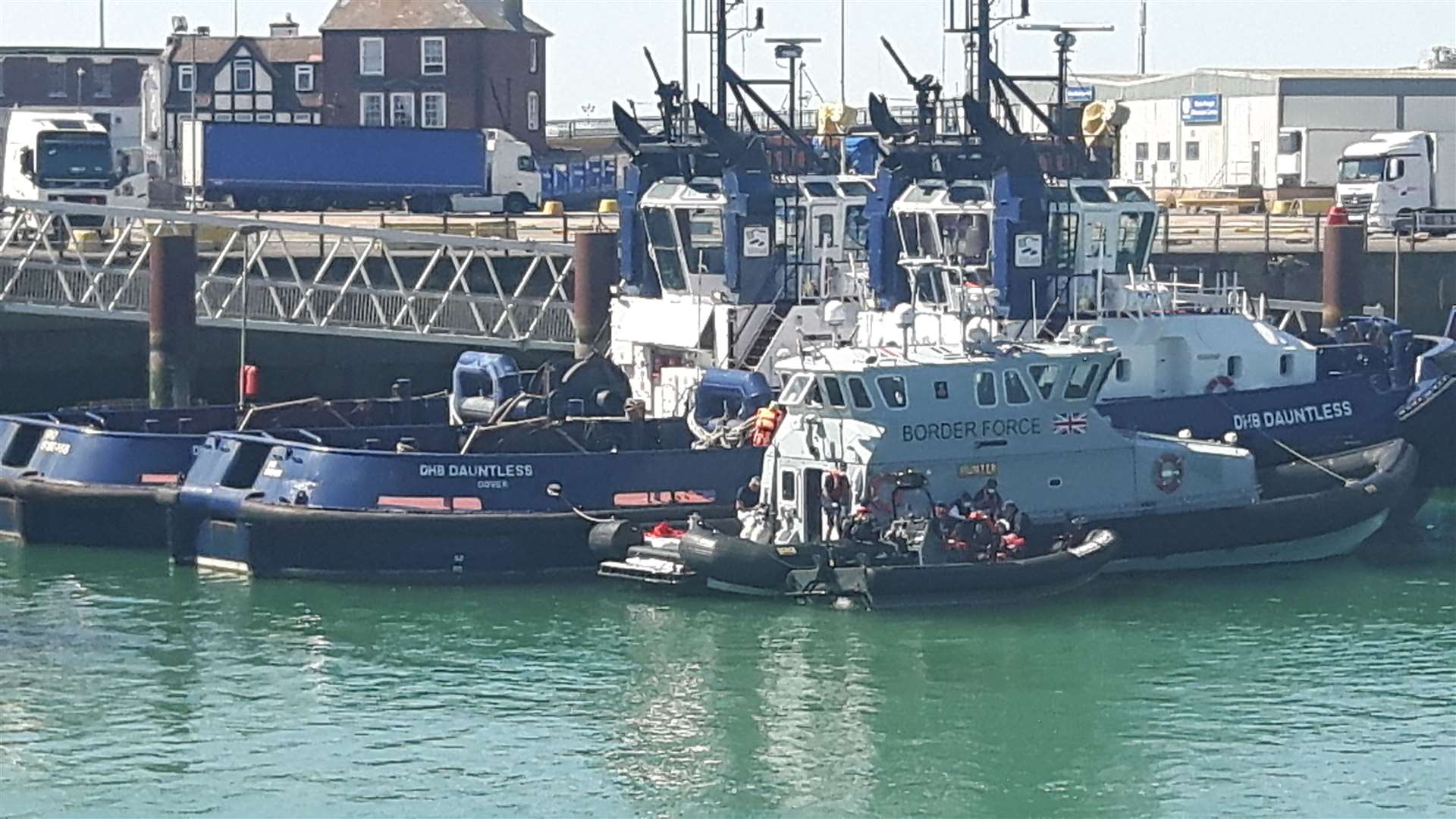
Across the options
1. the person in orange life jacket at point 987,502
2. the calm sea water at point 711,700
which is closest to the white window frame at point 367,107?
the calm sea water at point 711,700

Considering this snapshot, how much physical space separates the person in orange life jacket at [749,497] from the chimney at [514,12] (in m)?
48.6

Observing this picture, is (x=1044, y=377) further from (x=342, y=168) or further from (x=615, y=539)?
(x=342, y=168)

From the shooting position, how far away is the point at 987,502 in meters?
27.9

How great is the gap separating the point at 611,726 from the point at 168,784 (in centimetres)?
383

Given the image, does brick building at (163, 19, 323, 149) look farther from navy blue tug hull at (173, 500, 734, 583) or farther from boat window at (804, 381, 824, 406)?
boat window at (804, 381, 824, 406)

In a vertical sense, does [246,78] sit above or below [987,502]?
above

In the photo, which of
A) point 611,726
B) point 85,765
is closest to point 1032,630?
point 611,726

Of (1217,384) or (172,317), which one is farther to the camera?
(172,317)

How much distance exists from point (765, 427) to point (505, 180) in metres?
34.5

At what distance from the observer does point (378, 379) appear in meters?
41.2

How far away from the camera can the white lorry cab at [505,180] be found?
61.7 metres

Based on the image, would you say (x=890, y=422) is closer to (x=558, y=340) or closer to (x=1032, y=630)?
(x=1032, y=630)

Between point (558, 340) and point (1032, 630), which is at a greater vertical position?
point (558, 340)

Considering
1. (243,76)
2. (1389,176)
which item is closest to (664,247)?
(1389,176)
